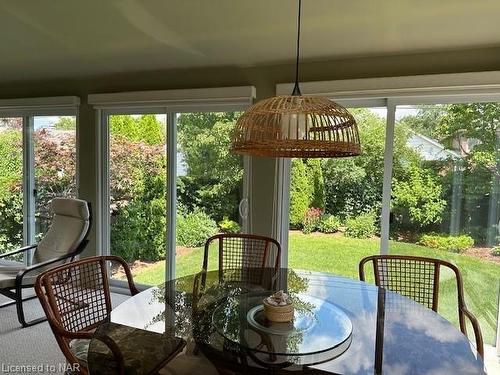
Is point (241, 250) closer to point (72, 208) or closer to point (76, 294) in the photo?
point (76, 294)

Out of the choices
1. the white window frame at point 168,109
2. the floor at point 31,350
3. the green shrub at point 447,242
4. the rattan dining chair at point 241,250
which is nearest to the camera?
the floor at point 31,350

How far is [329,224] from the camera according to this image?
10.6ft

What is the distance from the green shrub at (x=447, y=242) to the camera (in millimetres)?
2828

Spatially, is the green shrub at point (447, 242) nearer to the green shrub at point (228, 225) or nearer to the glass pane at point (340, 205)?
the glass pane at point (340, 205)

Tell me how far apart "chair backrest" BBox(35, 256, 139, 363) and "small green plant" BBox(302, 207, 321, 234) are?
1.65 metres

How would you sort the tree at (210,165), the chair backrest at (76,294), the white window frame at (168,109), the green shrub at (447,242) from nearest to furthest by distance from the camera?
the chair backrest at (76,294)
the green shrub at (447,242)
the white window frame at (168,109)
the tree at (210,165)

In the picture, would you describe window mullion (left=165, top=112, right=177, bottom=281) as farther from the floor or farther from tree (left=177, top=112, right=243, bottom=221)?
the floor

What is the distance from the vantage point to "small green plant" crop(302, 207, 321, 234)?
325 centimetres

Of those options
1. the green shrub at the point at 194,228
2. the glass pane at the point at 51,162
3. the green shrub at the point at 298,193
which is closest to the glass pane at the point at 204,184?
the green shrub at the point at 194,228

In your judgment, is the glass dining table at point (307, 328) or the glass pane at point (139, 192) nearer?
the glass dining table at point (307, 328)

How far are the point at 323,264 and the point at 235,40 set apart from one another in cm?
199

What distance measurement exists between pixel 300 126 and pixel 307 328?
2.80 ft

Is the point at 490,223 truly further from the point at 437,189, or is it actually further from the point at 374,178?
the point at 374,178

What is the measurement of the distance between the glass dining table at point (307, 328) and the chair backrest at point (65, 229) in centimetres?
175
